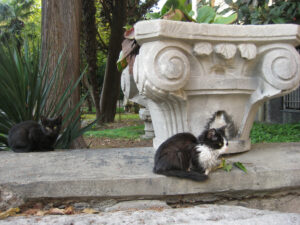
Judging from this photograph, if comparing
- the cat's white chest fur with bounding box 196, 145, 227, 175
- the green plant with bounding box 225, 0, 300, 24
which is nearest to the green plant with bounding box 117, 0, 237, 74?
the cat's white chest fur with bounding box 196, 145, 227, 175

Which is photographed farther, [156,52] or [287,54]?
[287,54]

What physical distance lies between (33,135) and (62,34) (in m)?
1.64

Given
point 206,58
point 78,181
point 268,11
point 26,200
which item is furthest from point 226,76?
point 268,11

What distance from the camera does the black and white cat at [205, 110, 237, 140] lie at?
6.92 feet

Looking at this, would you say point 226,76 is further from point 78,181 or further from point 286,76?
point 78,181

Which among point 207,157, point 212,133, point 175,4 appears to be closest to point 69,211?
point 207,157

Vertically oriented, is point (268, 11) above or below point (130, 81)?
above

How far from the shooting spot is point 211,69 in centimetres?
207

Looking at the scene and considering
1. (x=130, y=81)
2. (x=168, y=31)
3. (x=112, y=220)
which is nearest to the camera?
(x=112, y=220)

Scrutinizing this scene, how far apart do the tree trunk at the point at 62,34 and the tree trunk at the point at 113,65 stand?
409cm

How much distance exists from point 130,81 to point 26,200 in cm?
142

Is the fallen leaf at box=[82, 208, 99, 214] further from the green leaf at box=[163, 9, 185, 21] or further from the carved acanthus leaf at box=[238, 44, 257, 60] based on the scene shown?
the green leaf at box=[163, 9, 185, 21]

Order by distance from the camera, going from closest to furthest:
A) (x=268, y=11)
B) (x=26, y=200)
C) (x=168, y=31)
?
(x=26, y=200) < (x=168, y=31) < (x=268, y=11)

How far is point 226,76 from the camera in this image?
2088 millimetres
